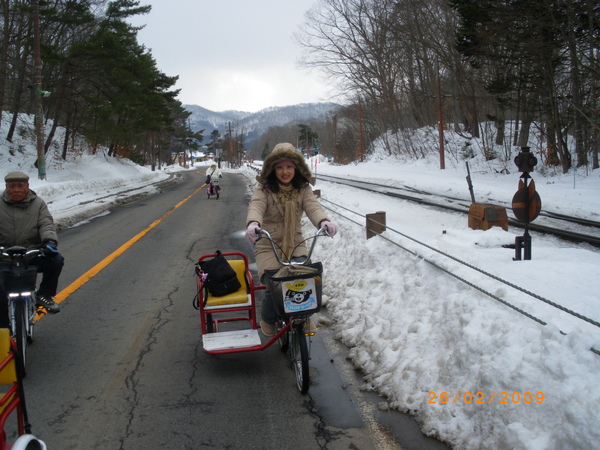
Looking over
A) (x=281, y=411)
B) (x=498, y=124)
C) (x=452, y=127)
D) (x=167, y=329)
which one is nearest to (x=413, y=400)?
(x=281, y=411)

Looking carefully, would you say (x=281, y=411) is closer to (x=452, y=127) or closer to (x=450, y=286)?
(x=450, y=286)

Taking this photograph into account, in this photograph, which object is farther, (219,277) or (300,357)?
(219,277)

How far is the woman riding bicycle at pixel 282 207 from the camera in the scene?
4.49 metres

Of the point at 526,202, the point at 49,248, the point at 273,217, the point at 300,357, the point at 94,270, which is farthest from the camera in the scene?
the point at 94,270

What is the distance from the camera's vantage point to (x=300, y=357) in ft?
13.4

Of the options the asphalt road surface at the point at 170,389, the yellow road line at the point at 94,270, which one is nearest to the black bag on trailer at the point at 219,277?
the asphalt road surface at the point at 170,389

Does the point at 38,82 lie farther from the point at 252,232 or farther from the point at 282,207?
the point at 252,232

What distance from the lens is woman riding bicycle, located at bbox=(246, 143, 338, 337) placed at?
14.7 ft

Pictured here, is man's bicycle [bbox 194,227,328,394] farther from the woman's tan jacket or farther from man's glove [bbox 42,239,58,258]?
man's glove [bbox 42,239,58,258]

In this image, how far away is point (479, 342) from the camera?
139 inches

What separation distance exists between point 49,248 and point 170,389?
195cm
